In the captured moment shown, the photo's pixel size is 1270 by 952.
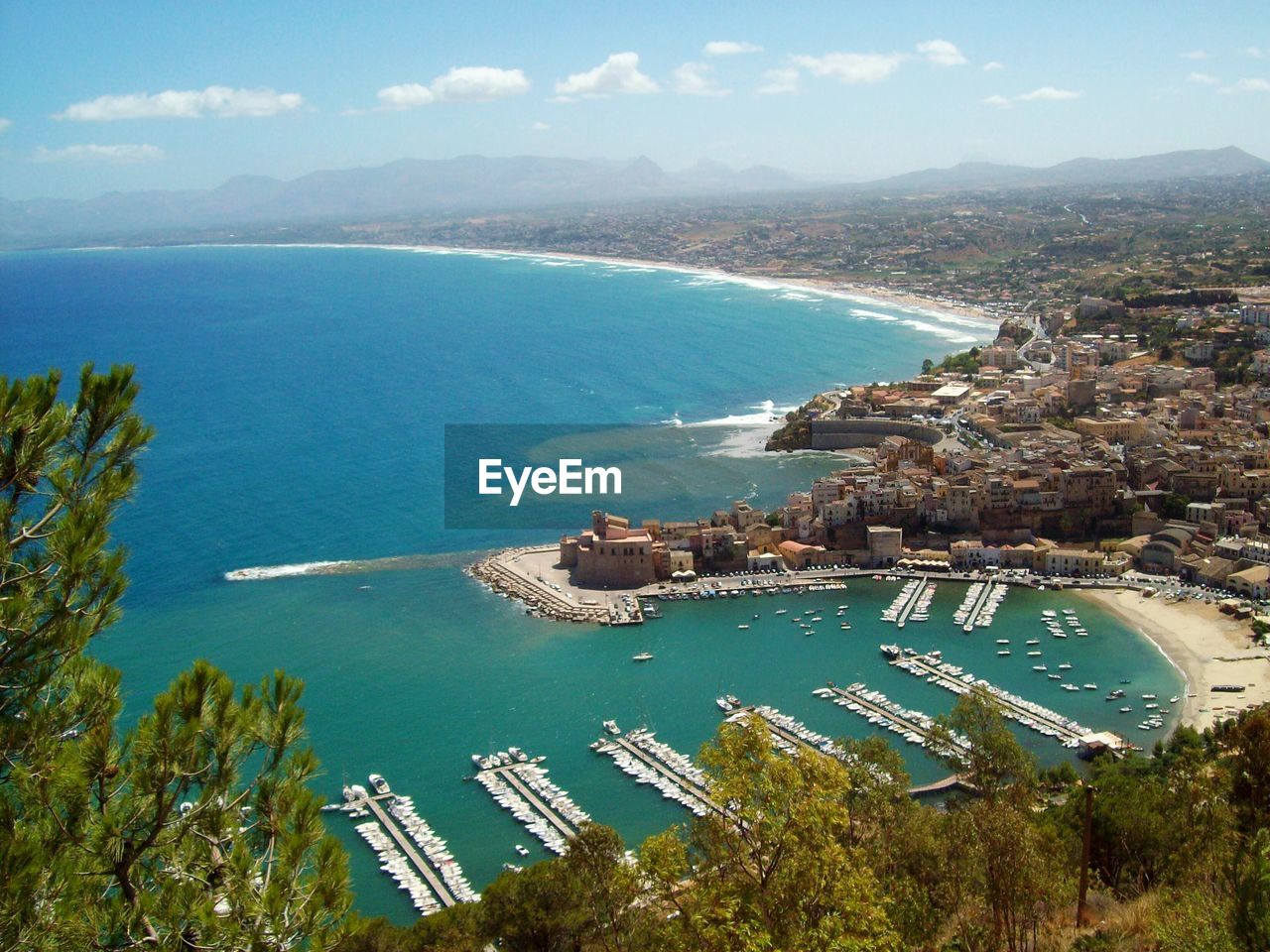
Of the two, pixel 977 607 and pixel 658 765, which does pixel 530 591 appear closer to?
pixel 658 765

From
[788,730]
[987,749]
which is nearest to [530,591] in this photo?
[788,730]

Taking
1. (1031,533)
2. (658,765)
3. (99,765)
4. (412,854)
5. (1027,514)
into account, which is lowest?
(412,854)

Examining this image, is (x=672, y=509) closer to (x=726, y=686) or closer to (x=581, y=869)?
(x=726, y=686)

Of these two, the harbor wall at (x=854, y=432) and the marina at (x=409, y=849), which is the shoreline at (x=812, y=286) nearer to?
the harbor wall at (x=854, y=432)

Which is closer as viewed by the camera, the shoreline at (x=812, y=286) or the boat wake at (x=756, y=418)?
the boat wake at (x=756, y=418)

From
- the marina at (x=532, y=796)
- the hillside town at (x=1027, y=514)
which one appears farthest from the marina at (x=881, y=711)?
the hillside town at (x=1027, y=514)

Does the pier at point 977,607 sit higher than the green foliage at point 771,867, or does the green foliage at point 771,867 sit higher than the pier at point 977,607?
the green foliage at point 771,867
